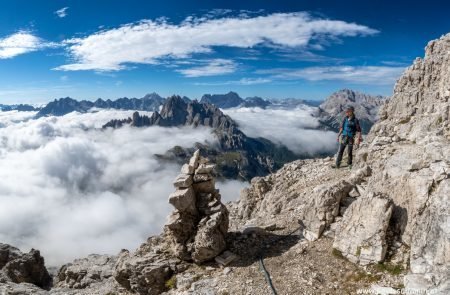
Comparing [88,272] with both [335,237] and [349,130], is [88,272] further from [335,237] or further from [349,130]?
[335,237]

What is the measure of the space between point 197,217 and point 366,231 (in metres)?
13.1

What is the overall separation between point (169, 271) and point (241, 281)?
6.84 metres

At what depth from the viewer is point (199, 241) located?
86.3 ft

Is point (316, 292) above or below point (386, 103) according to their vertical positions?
below

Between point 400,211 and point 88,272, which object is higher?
point 400,211

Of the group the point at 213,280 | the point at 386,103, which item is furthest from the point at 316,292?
the point at 386,103

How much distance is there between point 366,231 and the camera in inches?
845

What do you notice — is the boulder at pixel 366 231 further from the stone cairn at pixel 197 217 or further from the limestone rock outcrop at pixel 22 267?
the limestone rock outcrop at pixel 22 267

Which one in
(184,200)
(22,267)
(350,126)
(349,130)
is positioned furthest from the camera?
(22,267)

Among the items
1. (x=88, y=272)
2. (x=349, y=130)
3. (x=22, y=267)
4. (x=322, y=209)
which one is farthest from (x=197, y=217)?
(x=22, y=267)

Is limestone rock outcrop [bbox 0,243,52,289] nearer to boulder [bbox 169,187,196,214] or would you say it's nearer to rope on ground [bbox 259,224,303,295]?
boulder [bbox 169,187,196,214]

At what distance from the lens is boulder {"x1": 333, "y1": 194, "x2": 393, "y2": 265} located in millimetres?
20758

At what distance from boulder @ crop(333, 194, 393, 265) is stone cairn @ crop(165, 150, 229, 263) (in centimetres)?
887

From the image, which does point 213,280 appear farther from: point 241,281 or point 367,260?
point 367,260
